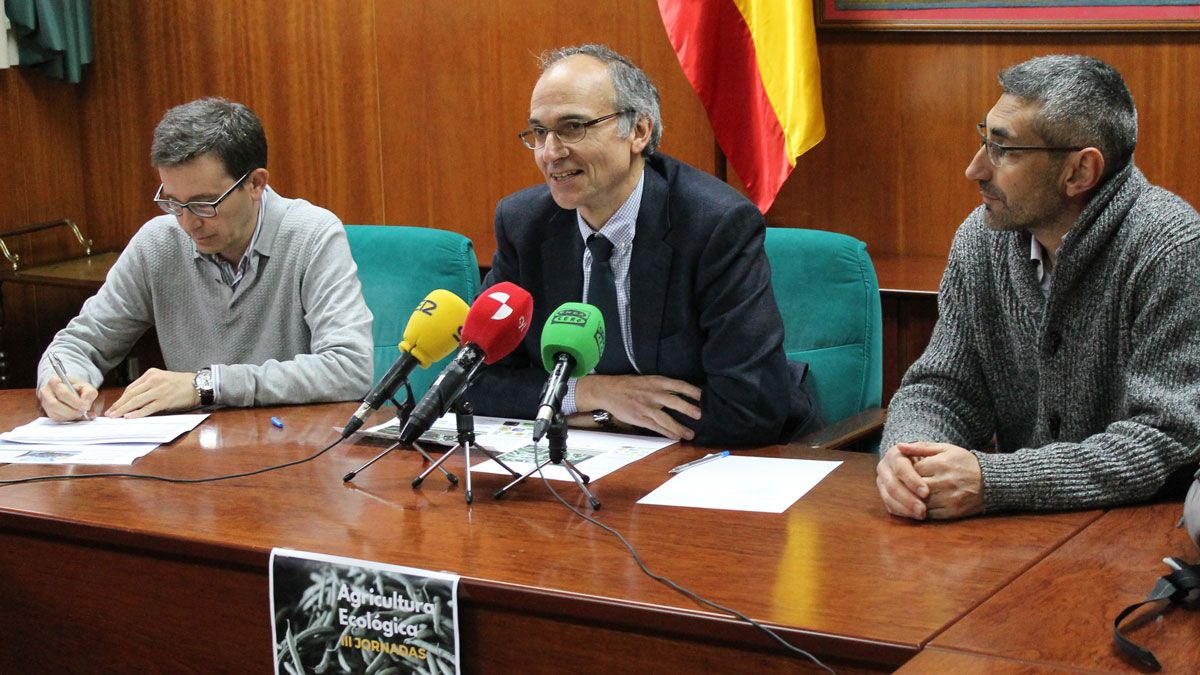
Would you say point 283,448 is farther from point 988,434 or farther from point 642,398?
point 988,434

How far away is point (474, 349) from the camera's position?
1941mm

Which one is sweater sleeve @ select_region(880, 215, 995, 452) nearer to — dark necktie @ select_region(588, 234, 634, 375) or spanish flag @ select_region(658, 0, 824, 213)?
dark necktie @ select_region(588, 234, 634, 375)

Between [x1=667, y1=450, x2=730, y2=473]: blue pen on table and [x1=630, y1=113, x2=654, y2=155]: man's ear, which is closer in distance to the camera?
[x1=667, y1=450, x2=730, y2=473]: blue pen on table

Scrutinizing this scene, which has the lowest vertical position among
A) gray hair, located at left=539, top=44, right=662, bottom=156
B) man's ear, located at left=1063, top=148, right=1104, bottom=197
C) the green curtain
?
man's ear, located at left=1063, top=148, right=1104, bottom=197

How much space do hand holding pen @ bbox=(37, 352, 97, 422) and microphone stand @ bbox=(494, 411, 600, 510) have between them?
1013 mm

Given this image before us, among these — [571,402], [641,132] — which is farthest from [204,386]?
[641,132]

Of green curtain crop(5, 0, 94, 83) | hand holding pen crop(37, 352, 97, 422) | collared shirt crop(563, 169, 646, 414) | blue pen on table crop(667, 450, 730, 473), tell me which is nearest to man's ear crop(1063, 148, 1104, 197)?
blue pen on table crop(667, 450, 730, 473)

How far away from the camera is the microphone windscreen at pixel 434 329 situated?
80.0 inches

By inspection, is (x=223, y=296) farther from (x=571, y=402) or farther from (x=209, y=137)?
(x=571, y=402)

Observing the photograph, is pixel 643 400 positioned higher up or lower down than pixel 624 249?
lower down

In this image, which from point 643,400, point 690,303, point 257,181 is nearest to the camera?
point 643,400

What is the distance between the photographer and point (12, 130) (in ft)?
17.3

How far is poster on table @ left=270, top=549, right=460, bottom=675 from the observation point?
1.75m

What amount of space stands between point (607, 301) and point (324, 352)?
633 millimetres
